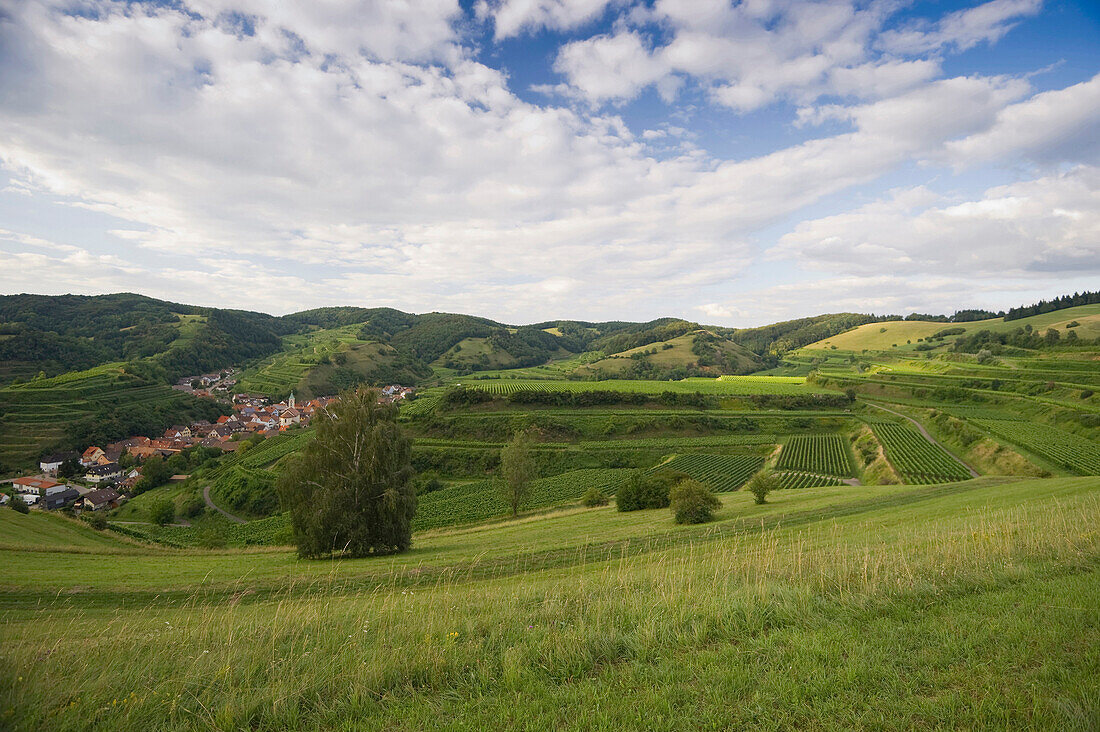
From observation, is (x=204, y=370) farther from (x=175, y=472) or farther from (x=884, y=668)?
(x=884, y=668)

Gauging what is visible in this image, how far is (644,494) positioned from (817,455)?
46.0 meters

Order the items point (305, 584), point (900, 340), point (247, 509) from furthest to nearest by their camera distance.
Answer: point (900, 340) → point (247, 509) → point (305, 584)

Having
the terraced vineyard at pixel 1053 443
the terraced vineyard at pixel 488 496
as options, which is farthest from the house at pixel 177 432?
the terraced vineyard at pixel 1053 443

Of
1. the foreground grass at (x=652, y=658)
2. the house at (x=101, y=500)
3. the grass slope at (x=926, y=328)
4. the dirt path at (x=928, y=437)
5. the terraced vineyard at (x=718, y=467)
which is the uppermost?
the grass slope at (x=926, y=328)

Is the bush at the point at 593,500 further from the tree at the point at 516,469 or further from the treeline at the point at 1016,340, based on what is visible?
the treeline at the point at 1016,340

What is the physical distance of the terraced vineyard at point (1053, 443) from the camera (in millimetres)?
43109

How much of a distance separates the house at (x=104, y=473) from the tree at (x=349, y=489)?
85.6 meters

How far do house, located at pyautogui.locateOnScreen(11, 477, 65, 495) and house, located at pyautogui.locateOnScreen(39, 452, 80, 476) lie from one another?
10.4m

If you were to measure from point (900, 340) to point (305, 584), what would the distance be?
628ft

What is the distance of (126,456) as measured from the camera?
8494 cm

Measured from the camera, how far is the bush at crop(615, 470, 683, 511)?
35500mm

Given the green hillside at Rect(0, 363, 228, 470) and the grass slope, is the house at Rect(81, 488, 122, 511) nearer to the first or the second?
the green hillside at Rect(0, 363, 228, 470)

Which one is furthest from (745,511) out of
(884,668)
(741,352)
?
(741,352)

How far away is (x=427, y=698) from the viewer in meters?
4.52
